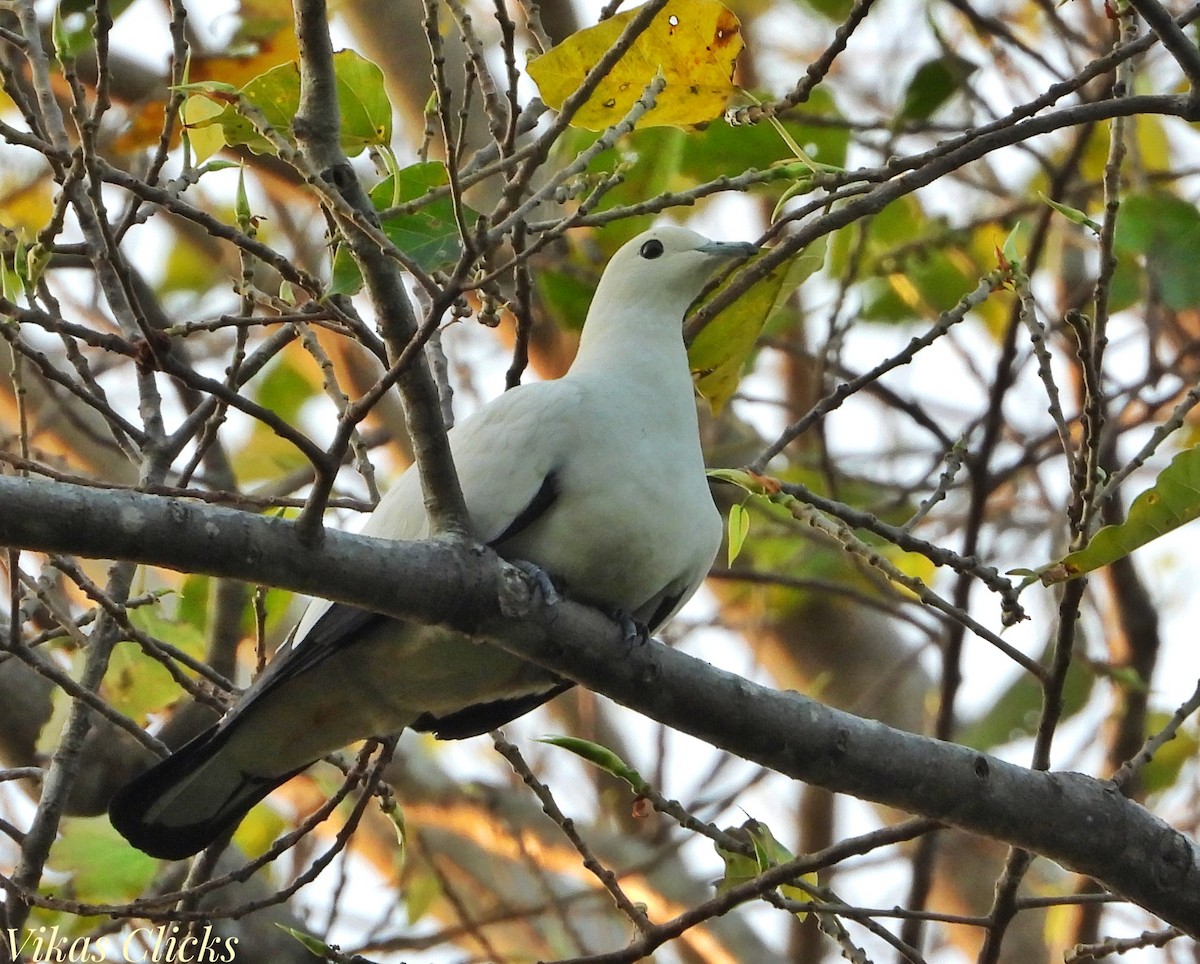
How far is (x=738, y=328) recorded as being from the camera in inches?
135

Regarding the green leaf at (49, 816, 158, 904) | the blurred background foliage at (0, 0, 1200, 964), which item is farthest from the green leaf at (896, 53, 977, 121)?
the green leaf at (49, 816, 158, 904)

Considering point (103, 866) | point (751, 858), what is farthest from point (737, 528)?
point (103, 866)

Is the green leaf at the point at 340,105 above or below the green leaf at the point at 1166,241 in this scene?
below

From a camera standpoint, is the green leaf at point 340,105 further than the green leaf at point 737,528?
No

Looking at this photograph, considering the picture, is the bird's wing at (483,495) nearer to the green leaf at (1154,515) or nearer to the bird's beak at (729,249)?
the bird's beak at (729,249)

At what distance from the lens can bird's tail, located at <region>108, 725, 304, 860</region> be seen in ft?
9.98

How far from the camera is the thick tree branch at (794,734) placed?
235 cm

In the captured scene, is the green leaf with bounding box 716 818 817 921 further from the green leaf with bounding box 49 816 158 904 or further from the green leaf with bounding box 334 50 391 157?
the green leaf with bounding box 334 50 391 157

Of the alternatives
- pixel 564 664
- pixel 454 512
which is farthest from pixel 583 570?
pixel 454 512

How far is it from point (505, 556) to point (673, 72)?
972 mm

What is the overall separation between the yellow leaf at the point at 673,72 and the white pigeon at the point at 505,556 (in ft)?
2.08

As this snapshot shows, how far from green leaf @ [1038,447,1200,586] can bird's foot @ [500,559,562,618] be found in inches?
33.3

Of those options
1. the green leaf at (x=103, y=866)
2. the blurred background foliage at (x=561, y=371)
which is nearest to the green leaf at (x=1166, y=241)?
the blurred background foliage at (x=561, y=371)

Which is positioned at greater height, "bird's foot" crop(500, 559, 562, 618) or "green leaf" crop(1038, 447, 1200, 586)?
"green leaf" crop(1038, 447, 1200, 586)
